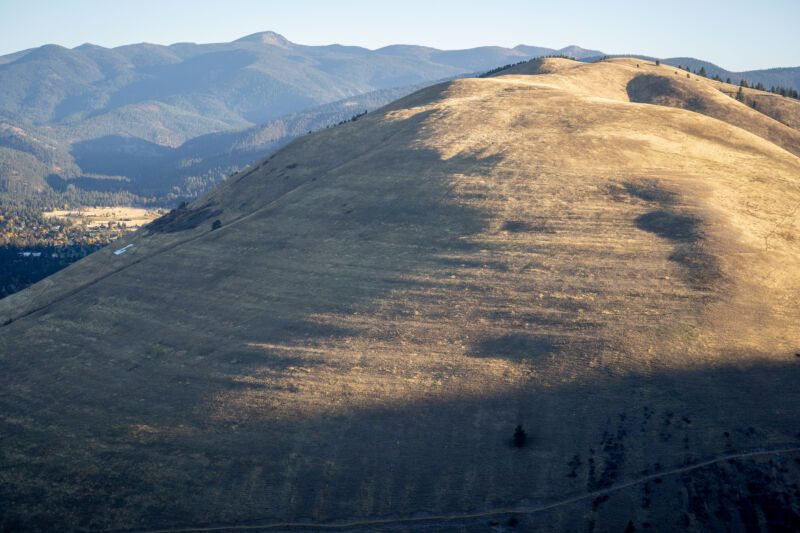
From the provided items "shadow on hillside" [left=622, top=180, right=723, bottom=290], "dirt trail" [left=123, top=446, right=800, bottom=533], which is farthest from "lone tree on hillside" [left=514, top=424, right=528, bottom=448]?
"shadow on hillside" [left=622, top=180, right=723, bottom=290]

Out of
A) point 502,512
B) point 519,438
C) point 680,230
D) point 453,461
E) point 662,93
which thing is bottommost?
point 502,512

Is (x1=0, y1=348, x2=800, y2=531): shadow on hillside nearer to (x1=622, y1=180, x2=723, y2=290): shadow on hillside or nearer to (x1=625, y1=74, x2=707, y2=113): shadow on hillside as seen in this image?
(x1=622, y1=180, x2=723, y2=290): shadow on hillside

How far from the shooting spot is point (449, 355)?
5406 centimetres

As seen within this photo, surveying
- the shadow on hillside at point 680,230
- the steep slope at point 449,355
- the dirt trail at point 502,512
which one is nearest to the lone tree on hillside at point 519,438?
the steep slope at point 449,355

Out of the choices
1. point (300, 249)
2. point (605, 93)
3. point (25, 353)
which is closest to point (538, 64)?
point (605, 93)

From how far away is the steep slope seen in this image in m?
40.3

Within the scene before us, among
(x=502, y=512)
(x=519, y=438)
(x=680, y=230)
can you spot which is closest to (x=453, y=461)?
(x=519, y=438)

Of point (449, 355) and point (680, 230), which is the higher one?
point (680, 230)

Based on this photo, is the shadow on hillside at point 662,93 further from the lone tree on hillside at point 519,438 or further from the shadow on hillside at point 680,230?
the lone tree on hillside at point 519,438

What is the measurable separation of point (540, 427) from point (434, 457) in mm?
8926

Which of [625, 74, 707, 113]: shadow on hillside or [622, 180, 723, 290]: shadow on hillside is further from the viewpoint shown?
[625, 74, 707, 113]: shadow on hillside

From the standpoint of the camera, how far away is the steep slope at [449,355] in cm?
4028

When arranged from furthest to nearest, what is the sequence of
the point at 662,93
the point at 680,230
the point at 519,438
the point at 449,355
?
1. the point at 662,93
2. the point at 680,230
3. the point at 449,355
4. the point at 519,438

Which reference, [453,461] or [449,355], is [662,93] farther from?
[453,461]
